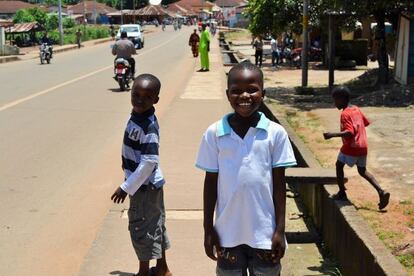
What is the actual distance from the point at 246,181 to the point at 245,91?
1.45 ft

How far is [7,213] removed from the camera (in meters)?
6.37

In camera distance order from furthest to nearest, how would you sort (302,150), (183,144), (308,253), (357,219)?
(183,144), (302,150), (308,253), (357,219)

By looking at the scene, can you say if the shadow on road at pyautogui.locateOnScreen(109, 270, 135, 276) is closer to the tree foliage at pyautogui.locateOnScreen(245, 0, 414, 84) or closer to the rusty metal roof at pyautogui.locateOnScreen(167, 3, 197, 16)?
the tree foliage at pyautogui.locateOnScreen(245, 0, 414, 84)

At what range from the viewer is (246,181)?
3.01 m

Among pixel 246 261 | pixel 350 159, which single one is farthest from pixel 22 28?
pixel 246 261

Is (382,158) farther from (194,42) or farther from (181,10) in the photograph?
(181,10)

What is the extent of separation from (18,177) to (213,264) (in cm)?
367

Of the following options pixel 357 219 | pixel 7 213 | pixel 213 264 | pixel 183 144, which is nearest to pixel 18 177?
pixel 7 213

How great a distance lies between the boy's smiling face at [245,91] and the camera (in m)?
3.05

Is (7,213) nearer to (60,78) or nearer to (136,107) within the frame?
(136,107)

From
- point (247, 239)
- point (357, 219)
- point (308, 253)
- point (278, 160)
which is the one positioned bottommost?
point (308, 253)

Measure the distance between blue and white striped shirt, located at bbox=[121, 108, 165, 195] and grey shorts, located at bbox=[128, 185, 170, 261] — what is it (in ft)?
0.29

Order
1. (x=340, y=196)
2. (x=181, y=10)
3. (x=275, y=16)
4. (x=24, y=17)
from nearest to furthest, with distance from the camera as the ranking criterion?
(x=340, y=196)
(x=275, y=16)
(x=24, y=17)
(x=181, y=10)

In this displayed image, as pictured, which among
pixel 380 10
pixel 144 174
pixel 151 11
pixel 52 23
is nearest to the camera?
pixel 144 174
